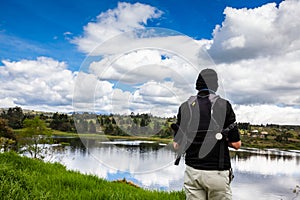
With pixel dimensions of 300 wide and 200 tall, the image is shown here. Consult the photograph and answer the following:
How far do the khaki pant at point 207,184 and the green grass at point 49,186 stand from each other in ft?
6.21

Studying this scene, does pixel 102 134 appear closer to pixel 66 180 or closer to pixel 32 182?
pixel 32 182

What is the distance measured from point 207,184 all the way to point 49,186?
332cm

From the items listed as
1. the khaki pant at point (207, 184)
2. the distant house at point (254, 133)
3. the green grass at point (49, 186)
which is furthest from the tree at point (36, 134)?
the distant house at point (254, 133)

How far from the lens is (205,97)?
3.66m

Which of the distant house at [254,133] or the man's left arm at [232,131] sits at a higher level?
the man's left arm at [232,131]

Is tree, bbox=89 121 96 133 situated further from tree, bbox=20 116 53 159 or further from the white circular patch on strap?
tree, bbox=20 116 53 159

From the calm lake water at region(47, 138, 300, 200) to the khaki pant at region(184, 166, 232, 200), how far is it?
0.67 metres

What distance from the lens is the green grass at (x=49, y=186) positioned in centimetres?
442

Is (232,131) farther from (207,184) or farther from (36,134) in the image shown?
(36,134)

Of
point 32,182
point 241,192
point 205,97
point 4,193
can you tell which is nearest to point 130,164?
point 32,182

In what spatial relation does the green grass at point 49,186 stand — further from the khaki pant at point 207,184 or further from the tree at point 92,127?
the khaki pant at point 207,184

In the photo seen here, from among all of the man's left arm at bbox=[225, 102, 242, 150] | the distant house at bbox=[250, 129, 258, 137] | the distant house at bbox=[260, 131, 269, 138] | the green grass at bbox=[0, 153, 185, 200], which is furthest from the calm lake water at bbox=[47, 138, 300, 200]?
the distant house at bbox=[260, 131, 269, 138]

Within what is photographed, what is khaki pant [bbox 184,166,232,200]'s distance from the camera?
3.56m

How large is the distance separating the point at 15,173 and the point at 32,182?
1.00 feet
